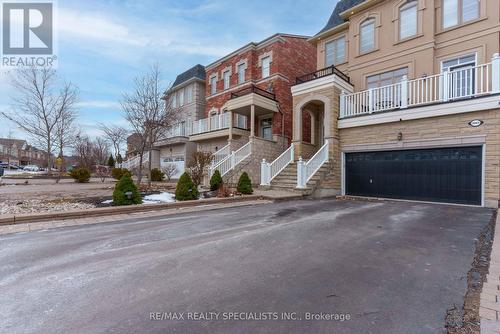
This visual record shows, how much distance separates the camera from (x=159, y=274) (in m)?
3.20

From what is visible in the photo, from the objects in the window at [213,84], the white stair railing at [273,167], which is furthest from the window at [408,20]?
the window at [213,84]

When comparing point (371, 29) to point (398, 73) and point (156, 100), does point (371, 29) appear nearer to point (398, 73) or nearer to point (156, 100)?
point (398, 73)

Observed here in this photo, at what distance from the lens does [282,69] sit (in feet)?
58.0

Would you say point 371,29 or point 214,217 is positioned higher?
point 371,29

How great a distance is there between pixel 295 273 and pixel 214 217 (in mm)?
3976

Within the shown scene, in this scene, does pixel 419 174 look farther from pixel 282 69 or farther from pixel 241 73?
pixel 241 73

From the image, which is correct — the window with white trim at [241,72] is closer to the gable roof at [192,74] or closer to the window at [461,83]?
the gable roof at [192,74]

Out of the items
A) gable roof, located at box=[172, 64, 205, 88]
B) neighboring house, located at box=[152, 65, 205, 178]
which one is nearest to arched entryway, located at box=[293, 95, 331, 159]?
neighboring house, located at box=[152, 65, 205, 178]

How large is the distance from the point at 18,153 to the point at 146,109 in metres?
85.0

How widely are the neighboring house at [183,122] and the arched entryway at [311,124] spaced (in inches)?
393

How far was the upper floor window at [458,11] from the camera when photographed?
35.4 ft

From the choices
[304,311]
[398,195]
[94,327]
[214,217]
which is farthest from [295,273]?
[398,195]

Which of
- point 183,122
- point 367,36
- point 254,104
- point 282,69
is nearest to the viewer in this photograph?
point 367,36

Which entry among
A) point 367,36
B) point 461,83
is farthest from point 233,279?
point 367,36
